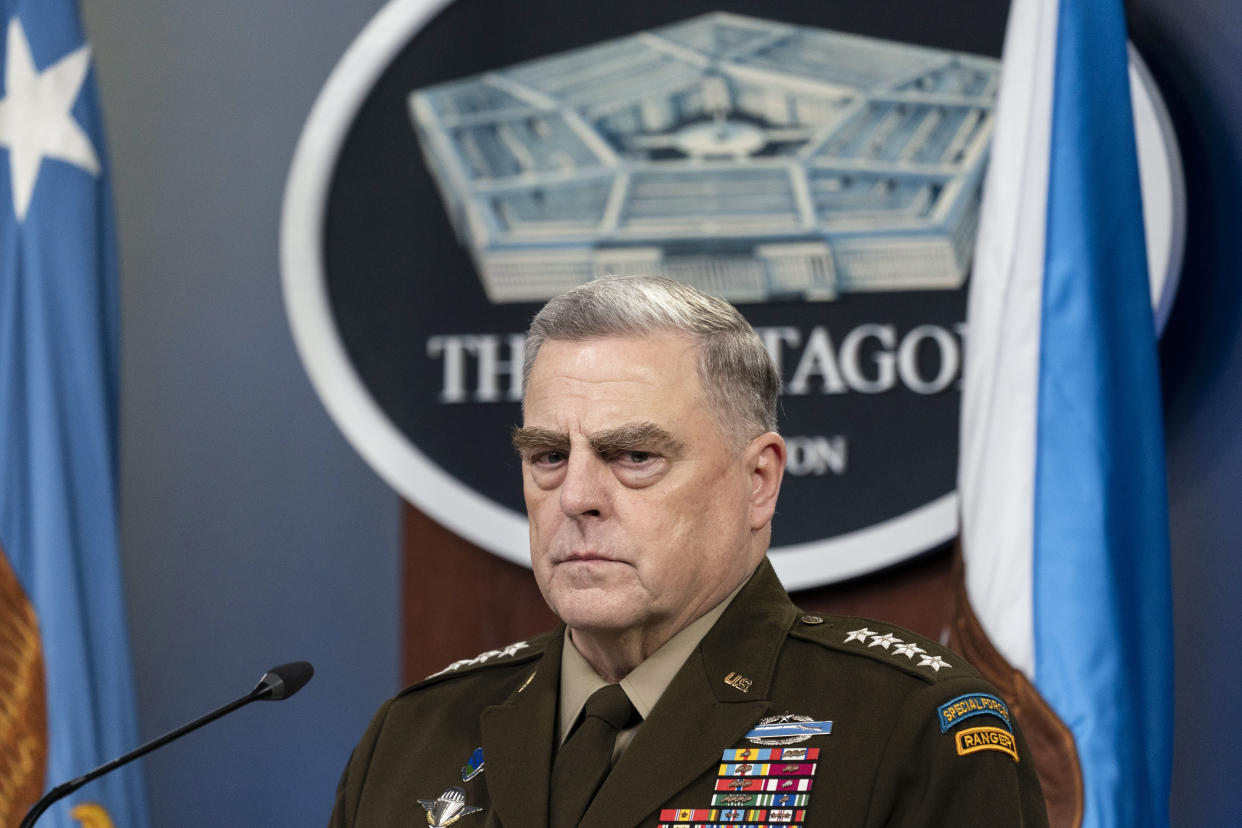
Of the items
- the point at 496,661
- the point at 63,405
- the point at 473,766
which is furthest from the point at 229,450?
the point at 473,766

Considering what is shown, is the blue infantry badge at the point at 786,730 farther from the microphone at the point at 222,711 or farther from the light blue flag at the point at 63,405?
the light blue flag at the point at 63,405

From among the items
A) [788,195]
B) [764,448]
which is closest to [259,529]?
[788,195]

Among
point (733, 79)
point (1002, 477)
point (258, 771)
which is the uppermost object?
point (733, 79)

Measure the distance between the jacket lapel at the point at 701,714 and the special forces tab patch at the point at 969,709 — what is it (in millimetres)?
157

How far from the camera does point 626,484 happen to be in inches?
46.8

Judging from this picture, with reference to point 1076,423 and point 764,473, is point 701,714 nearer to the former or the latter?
point 764,473

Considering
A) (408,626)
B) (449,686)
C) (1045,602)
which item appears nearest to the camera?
(449,686)

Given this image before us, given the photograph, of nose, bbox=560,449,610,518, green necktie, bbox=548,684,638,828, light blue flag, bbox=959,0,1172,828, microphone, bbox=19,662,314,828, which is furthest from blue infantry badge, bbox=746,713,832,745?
light blue flag, bbox=959,0,1172,828

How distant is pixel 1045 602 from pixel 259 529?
1562 mm

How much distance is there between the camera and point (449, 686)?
1.43m

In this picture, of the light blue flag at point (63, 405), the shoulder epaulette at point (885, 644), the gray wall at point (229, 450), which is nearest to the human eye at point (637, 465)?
the shoulder epaulette at point (885, 644)

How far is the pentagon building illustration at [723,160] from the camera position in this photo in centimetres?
231

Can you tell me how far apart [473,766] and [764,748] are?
11.4 inches

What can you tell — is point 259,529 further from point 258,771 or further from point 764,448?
point 764,448
